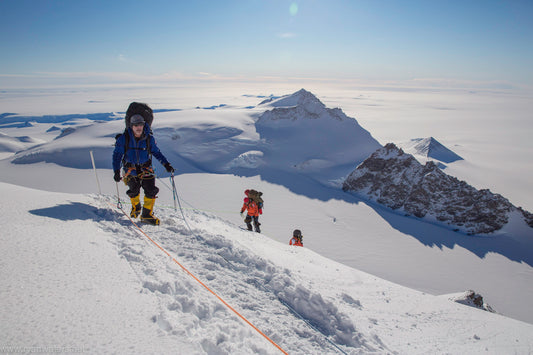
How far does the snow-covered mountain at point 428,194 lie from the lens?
22.1 metres

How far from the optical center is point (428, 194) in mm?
24625

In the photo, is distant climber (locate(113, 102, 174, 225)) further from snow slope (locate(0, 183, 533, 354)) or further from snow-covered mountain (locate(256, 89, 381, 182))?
snow-covered mountain (locate(256, 89, 381, 182))

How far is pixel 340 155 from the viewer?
34875mm

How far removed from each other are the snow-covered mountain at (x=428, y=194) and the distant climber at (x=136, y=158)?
25760 mm

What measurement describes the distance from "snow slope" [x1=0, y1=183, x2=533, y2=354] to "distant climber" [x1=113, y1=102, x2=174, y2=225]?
1.91 feet

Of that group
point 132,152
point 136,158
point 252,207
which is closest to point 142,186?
point 136,158

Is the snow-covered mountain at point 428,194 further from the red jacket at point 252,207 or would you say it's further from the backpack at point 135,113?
the backpack at point 135,113

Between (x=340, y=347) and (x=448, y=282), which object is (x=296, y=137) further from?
(x=340, y=347)

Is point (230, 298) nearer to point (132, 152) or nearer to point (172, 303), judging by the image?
point (172, 303)

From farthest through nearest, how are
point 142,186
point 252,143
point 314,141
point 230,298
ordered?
point 314,141 → point 252,143 → point 142,186 → point 230,298

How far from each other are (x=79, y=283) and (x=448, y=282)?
19436mm

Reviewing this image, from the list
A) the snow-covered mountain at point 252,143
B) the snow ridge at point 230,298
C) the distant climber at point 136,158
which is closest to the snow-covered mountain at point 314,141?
the snow-covered mountain at point 252,143

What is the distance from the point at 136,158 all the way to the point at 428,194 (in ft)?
90.8

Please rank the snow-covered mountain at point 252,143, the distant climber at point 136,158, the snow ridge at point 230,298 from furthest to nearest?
the snow-covered mountain at point 252,143 < the distant climber at point 136,158 < the snow ridge at point 230,298
